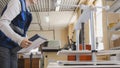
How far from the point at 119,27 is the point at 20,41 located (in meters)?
2.02

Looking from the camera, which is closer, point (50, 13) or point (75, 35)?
point (75, 35)

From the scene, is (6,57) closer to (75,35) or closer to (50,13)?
(75,35)

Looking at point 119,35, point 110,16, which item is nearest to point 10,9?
point 119,35

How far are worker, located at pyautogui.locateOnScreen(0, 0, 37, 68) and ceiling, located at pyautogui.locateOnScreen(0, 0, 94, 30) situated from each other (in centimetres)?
457

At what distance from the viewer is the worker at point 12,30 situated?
55.7 inches

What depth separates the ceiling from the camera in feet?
22.3

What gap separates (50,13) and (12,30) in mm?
6976

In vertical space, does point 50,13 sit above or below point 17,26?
above

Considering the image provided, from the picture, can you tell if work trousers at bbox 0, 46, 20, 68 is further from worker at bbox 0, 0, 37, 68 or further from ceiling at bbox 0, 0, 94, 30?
ceiling at bbox 0, 0, 94, 30

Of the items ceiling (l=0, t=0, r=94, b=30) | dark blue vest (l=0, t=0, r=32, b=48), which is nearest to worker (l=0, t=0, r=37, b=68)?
dark blue vest (l=0, t=0, r=32, b=48)

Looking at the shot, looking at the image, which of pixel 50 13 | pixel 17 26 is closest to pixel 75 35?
pixel 17 26

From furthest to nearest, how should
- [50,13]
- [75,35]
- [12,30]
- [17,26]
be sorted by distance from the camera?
[50,13] → [75,35] → [17,26] → [12,30]

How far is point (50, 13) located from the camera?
8.37 metres

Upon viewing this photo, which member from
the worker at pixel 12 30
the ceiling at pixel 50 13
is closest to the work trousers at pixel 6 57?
the worker at pixel 12 30
